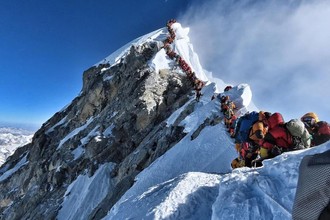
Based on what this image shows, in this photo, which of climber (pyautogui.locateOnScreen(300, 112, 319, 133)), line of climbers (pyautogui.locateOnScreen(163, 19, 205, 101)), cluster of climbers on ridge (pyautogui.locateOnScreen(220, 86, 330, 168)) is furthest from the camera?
line of climbers (pyautogui.locateOnScreen(163, 19, 205, 101))

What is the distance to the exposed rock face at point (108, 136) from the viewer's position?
1182 inches

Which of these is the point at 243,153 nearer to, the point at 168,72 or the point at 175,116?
the point at 175,116

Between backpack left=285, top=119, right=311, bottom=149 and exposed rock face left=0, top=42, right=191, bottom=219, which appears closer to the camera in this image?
backpack left=285, top=119, right=311, bottom=149

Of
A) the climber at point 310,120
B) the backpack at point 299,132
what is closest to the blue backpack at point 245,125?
the climber at point 310,120

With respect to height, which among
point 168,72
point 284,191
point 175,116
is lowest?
point 284,191

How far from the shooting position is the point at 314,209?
2857 millimetres

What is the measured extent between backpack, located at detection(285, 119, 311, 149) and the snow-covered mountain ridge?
2186 mm

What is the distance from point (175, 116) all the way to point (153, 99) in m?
9.04

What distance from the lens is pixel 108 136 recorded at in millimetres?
39281

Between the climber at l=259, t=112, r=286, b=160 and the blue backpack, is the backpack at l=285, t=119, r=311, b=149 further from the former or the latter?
the blue backpack

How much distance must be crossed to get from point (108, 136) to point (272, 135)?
101 ft

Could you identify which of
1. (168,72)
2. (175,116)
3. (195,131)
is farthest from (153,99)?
(195,131)

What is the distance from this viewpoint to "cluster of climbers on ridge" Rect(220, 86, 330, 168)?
9930mm

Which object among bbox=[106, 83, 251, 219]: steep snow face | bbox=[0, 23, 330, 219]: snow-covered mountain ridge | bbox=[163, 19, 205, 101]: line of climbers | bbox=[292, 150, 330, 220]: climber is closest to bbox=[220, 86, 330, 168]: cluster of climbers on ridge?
bbox=[0, 23, 330, 219]: snow-covered mountain ridge
